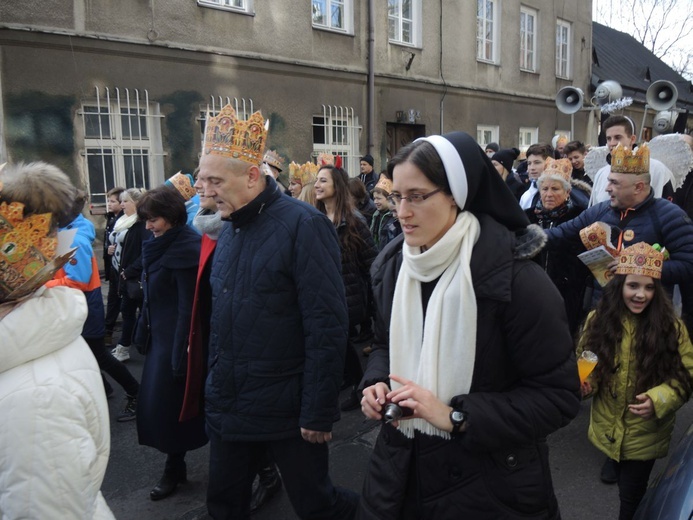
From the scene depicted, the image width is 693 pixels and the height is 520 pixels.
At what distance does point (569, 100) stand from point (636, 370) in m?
9.93

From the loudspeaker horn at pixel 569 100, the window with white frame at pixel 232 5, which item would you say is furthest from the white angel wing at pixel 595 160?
the window with white frame at pixel 232 5

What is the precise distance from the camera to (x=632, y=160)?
393cm

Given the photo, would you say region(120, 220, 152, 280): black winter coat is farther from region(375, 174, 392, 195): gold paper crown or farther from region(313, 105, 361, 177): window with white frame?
region(313, 105, 361, 177): window with white frame

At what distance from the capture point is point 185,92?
9961 mm

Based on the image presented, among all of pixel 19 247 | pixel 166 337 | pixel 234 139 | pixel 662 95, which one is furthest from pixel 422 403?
pixel 662 95

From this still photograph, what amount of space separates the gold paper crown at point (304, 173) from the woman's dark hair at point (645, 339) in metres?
3.23

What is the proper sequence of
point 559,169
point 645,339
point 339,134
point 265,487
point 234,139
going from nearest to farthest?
1. point 234,139
2. point 645,339
3. point 265,487
4. point 559,169
5. point 339,134

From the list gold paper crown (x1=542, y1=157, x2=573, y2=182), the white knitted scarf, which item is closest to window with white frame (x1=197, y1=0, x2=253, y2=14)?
gold paper crown (x1=542, y1=157, x2=573, y2=182)

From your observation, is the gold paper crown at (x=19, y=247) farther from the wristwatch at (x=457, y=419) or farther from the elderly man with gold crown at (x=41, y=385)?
the wristwatch at (x=457, y=419)

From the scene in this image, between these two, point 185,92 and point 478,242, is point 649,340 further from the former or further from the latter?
point 185,92

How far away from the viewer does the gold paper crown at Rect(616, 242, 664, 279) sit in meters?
3.21

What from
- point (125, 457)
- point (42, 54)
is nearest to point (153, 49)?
point (42, 54)

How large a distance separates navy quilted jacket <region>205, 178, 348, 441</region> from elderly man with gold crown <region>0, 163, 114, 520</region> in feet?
2.40

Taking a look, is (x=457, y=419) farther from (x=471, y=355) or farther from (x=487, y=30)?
(x=487, y=30)
